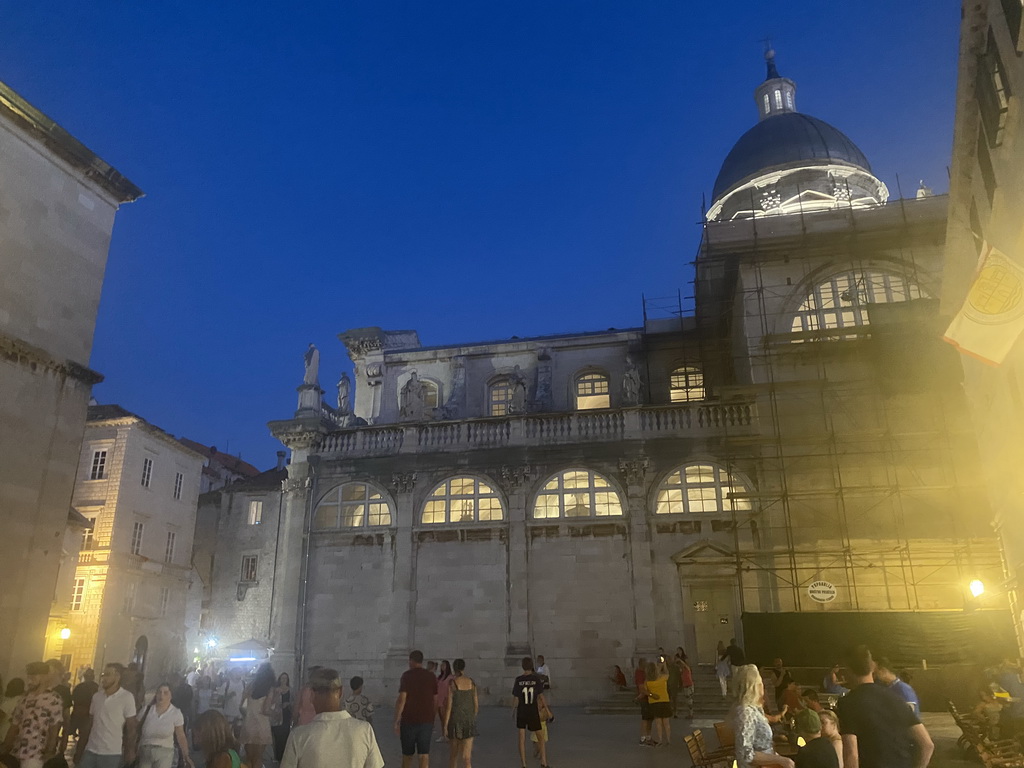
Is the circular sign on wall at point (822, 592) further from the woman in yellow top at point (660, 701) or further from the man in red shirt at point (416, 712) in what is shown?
the man in red shirt at point (416, 712)

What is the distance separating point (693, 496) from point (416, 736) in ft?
58.2

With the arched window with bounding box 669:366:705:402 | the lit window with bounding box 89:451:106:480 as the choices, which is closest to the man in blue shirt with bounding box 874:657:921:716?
the arched window with bounding box 669:366:705:402

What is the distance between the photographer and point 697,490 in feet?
86.3

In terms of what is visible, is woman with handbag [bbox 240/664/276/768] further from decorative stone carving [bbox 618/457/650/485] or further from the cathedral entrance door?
decorative stone carving [bbox 618/457/650/485]

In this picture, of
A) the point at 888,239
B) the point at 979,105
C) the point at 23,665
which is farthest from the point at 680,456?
the point at 23,665

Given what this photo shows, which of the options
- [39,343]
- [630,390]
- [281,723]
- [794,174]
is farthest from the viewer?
[794,174]

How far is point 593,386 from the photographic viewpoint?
3372 centimetres

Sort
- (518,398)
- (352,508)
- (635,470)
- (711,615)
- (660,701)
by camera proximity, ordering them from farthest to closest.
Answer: (518,398)
(352,508)
(635,470)
(711,615)
(660,701)

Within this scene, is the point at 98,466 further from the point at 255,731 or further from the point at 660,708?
the point at 660,708

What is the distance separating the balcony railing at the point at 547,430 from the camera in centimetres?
2658

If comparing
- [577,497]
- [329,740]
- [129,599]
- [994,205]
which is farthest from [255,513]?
[329,740]

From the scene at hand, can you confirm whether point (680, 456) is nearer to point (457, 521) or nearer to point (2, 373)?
point (457, 521)

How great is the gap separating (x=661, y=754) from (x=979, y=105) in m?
12.6

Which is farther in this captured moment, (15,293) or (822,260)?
(822,260)
